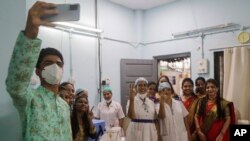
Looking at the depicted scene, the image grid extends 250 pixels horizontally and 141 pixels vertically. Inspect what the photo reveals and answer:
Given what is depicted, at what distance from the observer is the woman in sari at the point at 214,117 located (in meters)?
3.01

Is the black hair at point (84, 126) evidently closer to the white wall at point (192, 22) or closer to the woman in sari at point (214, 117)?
the woman in sari at point (214, 117)

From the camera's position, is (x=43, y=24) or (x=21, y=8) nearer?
(x=43, y=24)

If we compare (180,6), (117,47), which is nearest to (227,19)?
(180,6)

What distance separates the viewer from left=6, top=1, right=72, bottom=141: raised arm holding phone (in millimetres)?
784

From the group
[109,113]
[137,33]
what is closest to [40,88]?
[109,113]

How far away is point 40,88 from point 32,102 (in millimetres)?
122

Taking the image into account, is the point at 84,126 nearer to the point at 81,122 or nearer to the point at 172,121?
the point at 81,122

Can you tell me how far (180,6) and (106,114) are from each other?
2.65 meters

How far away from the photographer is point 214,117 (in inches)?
120

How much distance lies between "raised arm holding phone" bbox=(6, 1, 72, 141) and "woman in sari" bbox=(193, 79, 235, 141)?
7.77 feet

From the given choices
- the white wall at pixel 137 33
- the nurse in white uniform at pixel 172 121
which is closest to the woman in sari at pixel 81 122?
the nurse in white uniform at pixel 172 121

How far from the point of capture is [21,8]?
986 millimetres

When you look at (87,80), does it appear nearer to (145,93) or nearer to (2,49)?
(145,93)

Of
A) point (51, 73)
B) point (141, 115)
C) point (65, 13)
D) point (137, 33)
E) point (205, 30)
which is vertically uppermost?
point (137, 33)
